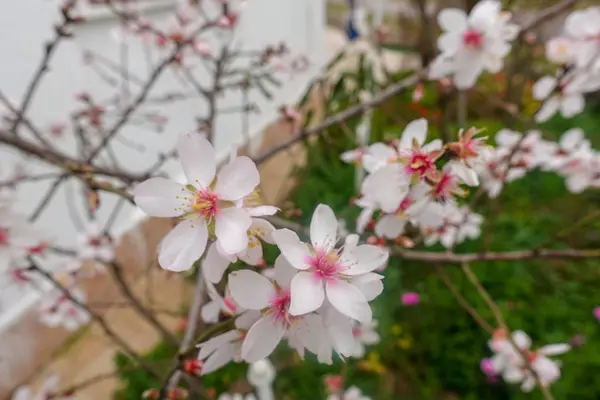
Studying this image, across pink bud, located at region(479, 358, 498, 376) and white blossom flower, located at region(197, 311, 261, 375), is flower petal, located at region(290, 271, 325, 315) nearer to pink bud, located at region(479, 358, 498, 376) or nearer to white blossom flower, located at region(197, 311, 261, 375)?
white blossom flower, located at region(197, 311, 261, 375)

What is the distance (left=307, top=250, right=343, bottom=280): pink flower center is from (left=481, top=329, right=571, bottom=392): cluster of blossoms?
466 millimetres

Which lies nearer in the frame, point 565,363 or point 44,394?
point 44,394

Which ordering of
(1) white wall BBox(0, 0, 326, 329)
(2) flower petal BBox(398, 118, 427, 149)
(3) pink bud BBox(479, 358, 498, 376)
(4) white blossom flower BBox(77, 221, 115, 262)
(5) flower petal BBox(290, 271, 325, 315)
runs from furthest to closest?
(1) white wall BBox(0, 0, 326, 329) < (3) pink bud BBox(479, 358, 498, 376) < (4) white blossom flower BBox(77, 221, 115, 262) < (2) flower petal BBox(398, 118, 427, 149) < (5) flower petal BBox(290, 271, 325, 315)

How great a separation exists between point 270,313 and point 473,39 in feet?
1.55

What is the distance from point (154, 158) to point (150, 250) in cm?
38

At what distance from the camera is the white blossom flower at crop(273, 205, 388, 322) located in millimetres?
288

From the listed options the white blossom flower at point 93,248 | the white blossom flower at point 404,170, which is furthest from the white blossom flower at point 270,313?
the white blossom flower at point 93,248

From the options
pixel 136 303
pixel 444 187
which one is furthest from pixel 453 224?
pixel 136 303

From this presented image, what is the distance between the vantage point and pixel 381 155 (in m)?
0.43

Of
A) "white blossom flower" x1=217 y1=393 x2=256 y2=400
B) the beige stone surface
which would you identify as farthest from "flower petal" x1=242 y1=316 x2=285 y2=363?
the beige stone surface

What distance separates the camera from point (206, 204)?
329 mm

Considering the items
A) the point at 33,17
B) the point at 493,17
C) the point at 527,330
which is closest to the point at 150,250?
the point at 33,17

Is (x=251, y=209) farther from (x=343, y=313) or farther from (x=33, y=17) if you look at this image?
(x=33, y=17)

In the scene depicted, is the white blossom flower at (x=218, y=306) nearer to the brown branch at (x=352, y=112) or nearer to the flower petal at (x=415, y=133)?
the flower petal at (x=415, y=133)
